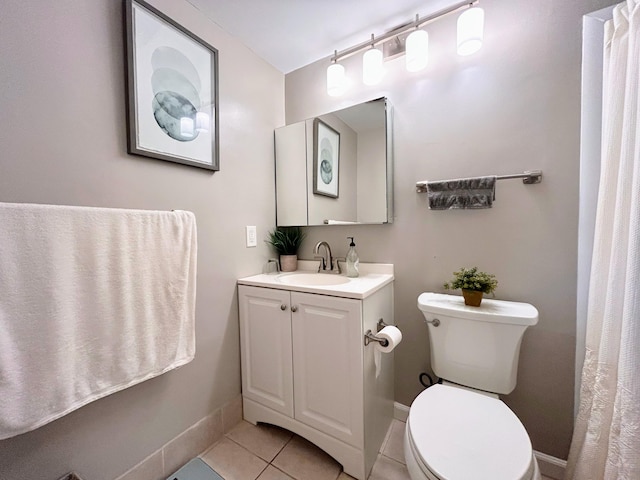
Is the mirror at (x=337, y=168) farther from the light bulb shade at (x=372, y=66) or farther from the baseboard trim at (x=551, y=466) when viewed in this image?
the baseboard trim at (x=551, y=466)

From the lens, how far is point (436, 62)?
4.28 feet

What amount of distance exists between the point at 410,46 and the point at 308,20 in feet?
1.83

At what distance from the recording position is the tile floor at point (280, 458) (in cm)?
112

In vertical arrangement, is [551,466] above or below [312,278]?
below

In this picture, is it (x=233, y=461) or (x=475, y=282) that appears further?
(x=233, y=461)

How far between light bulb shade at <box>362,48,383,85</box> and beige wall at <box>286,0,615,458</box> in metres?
0.09

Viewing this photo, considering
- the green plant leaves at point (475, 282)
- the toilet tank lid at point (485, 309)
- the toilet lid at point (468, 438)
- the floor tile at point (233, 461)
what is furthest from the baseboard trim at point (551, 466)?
the floor tile at point (233, 461)

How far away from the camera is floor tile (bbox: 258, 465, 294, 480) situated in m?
1.11

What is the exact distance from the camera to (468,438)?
2.51 feet

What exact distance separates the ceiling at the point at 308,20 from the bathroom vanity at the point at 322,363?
1342mm

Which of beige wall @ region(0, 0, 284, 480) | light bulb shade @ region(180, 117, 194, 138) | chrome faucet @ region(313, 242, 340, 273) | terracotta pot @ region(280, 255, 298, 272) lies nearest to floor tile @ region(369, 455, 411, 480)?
beige wall @ region(0, 0, 284, 480)

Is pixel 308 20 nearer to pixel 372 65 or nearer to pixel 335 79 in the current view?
pixel 335 79

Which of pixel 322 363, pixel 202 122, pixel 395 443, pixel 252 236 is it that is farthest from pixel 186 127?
pixel 395 443

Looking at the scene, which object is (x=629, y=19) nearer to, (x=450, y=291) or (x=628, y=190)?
(x=628, y=190)
